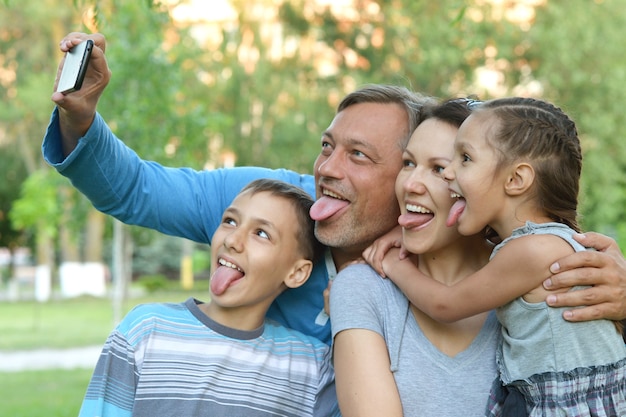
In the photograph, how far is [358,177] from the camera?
3391 millimetres

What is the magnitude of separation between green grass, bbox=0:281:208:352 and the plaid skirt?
1611 cm

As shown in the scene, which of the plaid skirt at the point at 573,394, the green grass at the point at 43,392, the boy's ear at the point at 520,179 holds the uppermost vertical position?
the green grass at the point at 43,392

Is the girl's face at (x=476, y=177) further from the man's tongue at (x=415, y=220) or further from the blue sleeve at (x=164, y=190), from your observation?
the blue sleeve at (x=164, y=190)

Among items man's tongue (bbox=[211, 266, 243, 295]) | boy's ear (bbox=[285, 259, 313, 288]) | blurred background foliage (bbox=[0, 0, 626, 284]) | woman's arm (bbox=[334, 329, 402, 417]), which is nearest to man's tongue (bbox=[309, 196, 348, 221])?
boy's ear (bbox=[285, 259, 313, 288])

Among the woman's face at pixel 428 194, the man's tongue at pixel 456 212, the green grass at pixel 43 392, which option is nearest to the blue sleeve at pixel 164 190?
the woman's face at pixel 428 194

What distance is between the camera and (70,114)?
3.19m

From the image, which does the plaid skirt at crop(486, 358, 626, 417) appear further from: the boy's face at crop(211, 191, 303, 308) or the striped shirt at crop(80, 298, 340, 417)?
the boy's face at crop(211, 191, 303, 308)

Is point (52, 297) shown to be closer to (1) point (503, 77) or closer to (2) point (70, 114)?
(1) point (503, 77)

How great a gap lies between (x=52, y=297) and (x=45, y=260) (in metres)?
3.65

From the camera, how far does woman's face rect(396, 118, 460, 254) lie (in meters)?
2.91

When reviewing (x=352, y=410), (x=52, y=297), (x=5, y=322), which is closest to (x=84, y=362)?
(x=5, y=322)

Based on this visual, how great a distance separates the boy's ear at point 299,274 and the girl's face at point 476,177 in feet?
2.48

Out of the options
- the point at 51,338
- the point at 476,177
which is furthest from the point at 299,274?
the point at 51,338

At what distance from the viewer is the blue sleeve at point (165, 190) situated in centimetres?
338
